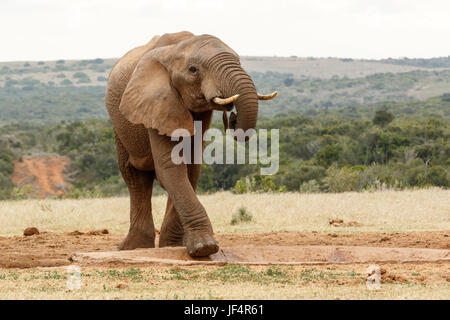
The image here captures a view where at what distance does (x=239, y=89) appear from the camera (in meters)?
8.54

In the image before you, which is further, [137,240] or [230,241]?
[230,241]

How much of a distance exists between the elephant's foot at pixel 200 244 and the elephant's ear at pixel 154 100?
1129 mm

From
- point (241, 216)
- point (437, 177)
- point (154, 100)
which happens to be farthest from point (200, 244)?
point (437, 177)

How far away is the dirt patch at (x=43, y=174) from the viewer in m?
39.4

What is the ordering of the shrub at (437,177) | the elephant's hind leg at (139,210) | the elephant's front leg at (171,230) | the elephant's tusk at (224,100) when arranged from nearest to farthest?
the elephant's tusk at (224,100) < the elephant's front leg at (171,230) < the elephant's hind leg at (139,210) < the shrub at (437,177)

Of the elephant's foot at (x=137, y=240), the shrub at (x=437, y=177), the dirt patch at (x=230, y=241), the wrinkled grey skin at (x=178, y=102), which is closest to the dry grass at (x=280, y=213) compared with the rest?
the dirt patch at (x=230, y=241)

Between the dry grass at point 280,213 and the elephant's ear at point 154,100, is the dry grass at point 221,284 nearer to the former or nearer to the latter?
the elephant's ear at point 154,100

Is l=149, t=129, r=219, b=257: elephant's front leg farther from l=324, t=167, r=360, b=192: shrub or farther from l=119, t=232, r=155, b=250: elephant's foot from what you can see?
l=324, t=167, r=360, b=192: shrub

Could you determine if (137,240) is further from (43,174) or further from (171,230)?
(43,174)

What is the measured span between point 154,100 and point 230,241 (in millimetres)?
3415

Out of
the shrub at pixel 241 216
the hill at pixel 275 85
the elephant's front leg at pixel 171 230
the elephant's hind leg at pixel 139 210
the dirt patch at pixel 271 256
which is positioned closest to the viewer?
the dirt patch at pixel 271 256

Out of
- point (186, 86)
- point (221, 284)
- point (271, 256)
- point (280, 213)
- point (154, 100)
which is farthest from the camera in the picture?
point (280, 213)

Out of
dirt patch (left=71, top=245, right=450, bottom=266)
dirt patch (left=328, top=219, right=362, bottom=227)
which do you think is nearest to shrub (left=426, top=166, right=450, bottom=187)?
dirt patch (left=328, top=219, right=362, bottom=227)
